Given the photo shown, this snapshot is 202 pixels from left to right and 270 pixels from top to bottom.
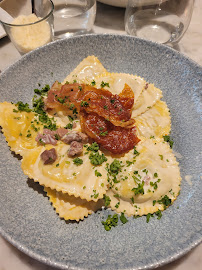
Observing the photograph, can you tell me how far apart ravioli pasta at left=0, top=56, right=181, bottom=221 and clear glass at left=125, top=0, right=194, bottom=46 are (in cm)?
207

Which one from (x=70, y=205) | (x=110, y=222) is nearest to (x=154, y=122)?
(x=110, y=222)

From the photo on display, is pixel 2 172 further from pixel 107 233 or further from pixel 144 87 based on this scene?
pixel 144 87

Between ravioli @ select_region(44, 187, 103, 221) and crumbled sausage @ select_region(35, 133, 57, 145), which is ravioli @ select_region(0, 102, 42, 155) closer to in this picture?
crumbled sausage @ select_region(35, 133, 57, 145)

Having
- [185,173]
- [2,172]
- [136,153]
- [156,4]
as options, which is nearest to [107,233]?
[136,153]

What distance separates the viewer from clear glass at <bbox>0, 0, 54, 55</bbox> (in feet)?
16.2

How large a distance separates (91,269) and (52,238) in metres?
0.65

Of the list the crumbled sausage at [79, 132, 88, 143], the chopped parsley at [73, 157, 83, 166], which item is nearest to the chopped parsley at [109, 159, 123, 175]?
the chopped parsley at [73, 157, 83, 166]

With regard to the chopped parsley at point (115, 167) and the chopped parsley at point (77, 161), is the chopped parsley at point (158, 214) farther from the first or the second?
the chopped parsley at point (77, 161)

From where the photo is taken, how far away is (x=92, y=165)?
3512 millimetres

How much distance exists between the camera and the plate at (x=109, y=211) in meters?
2.84

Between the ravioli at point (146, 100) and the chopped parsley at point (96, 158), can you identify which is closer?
the chopped parsley at point (96, 158)

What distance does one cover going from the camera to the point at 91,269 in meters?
2.65

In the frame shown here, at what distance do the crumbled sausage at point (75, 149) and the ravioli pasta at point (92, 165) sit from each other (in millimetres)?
28

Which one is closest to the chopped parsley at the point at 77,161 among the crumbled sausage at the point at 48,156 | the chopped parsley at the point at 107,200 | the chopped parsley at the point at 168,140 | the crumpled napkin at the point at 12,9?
the crumbled sausage at the point at 48,156
